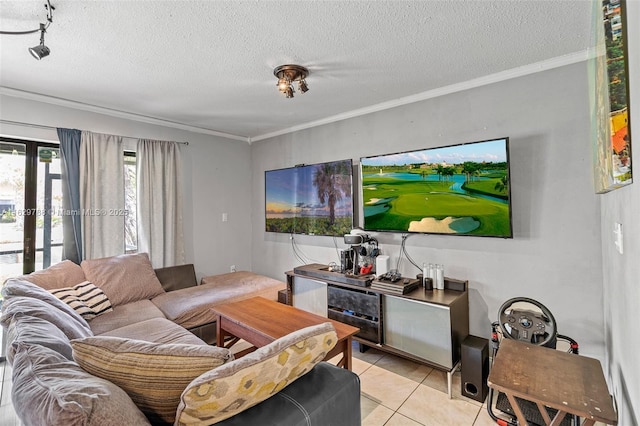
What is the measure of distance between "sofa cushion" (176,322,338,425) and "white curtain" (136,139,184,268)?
3.11 metres

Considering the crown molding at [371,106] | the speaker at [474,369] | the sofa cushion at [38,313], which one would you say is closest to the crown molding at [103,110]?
the crown molding at [371,106]

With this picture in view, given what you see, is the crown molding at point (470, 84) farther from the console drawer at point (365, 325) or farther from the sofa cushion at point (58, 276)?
the sofa cushion at point (58, 276)

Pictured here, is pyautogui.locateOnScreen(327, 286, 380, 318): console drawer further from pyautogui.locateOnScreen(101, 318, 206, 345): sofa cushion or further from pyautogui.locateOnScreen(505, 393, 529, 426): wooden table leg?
pyautogui.locateOnScreen(505, 393, 529, 426): wooden table leg

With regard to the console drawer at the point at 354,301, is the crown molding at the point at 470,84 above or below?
above

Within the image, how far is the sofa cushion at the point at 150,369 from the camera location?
0.98 metres

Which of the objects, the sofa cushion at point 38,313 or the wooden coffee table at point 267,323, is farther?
the wooden coffee table at point 267,323

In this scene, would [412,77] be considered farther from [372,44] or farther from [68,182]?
[68,182]

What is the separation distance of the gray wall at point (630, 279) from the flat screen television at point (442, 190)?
827mm

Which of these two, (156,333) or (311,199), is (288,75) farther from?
(156,333)

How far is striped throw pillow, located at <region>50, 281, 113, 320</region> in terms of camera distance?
248cm

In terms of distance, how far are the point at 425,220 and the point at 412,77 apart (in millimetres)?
1264

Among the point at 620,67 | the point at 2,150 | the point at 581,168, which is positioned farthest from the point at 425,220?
the point at 2,150

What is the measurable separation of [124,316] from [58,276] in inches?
28.7

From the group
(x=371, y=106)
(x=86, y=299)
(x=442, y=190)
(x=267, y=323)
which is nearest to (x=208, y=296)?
(x=86, y=299)
